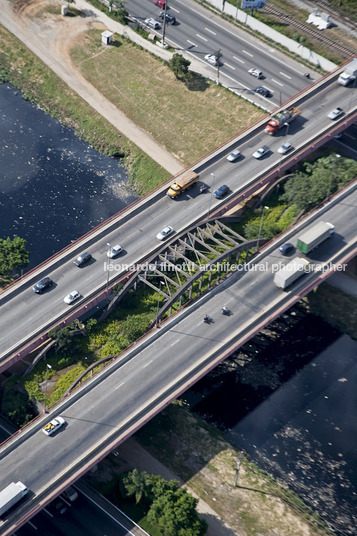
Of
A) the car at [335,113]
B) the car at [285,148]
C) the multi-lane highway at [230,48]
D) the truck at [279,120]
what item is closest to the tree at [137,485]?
the car at [285,148]

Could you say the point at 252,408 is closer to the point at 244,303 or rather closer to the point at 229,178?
the point at 244,303

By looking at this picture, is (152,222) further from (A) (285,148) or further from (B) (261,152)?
(A) (285,148)

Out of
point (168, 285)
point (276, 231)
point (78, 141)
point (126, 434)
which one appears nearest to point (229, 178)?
point (276, 231)

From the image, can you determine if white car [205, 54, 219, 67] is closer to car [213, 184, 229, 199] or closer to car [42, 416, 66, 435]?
car [213, 184, 229, 199]

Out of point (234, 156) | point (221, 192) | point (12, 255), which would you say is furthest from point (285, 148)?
point (12, 255)

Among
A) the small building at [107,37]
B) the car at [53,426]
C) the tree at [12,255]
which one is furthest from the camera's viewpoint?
the small building at [107,37]

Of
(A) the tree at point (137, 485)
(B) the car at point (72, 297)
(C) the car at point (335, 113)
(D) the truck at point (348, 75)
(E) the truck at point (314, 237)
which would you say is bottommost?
(A) the tree at point (137, 485)

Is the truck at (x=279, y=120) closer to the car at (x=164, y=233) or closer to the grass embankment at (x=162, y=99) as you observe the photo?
the grass embankment at (x=162, y=99)
